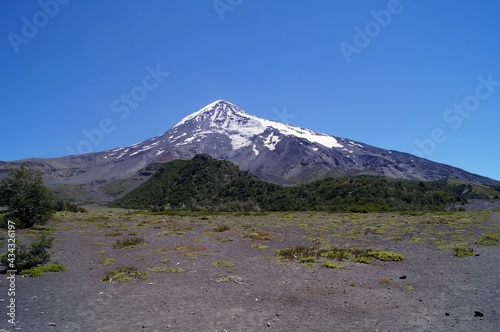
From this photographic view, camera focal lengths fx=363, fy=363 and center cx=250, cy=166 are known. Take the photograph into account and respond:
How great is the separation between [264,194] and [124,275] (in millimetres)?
65552

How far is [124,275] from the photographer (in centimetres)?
1215

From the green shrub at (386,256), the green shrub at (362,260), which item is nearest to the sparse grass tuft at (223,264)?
the green shrub at (362,260)

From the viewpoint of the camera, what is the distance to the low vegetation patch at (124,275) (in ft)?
38.1

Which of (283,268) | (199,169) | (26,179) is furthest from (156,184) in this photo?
(283,268)

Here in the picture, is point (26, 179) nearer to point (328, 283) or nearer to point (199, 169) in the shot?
point (328, 283)

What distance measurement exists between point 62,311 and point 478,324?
29.4 feet

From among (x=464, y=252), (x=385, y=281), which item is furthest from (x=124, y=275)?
(x=464, y=252)

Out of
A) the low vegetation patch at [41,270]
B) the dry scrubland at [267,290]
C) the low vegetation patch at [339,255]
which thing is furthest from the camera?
the low vegetation patch at [339,255]

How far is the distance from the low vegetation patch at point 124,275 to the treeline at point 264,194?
4336cm

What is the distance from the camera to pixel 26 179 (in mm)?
27672

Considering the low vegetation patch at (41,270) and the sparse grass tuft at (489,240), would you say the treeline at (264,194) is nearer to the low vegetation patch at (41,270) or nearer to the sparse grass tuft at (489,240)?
the sparse grass tuft at (489,240)

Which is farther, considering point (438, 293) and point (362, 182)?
point (362, 182)

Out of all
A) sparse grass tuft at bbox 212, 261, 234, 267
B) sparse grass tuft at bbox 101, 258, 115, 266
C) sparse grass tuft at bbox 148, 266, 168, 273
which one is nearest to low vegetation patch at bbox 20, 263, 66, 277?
sparse grass tuft at bbox 101, 258, 115, 266

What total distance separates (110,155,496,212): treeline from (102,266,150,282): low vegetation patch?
43364 millimetres
